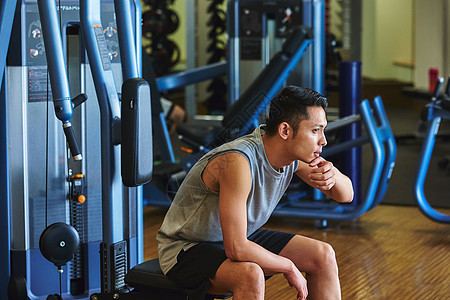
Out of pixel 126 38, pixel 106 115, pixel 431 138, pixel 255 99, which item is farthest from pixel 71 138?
pixel 431 138

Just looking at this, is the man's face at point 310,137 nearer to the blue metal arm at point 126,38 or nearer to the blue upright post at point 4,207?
the blue metal arm at point 126,38

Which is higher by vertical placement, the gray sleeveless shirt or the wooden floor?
the gray sleeveless shirt

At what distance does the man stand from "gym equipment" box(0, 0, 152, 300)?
0.29 metres

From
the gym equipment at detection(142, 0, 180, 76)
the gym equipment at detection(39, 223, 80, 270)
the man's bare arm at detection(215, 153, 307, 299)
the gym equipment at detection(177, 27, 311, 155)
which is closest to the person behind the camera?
the man's bare arm at detection(215, 153, 307, 299)

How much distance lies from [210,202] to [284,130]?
12.0 inches

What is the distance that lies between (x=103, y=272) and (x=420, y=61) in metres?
7.48

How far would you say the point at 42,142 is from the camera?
2.67 metres

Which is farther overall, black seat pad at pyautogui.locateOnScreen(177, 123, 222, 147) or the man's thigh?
black seat pad at pyautogui.locateOnScreen(177, 123, 222, 147)

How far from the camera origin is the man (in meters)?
2.02

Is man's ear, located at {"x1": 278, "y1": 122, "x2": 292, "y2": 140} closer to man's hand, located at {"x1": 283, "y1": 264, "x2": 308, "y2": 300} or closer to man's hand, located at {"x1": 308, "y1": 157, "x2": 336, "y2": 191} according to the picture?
man's hand, located at {"x1": 308, "y1": 157, "x2": 336, "y2": 191}

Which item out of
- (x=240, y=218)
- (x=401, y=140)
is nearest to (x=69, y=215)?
(x=240, y=218)

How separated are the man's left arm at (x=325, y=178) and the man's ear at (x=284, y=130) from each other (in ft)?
0.39

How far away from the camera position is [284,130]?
6.91ft

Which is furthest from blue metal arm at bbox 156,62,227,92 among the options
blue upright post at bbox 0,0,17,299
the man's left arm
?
the man's left arm
